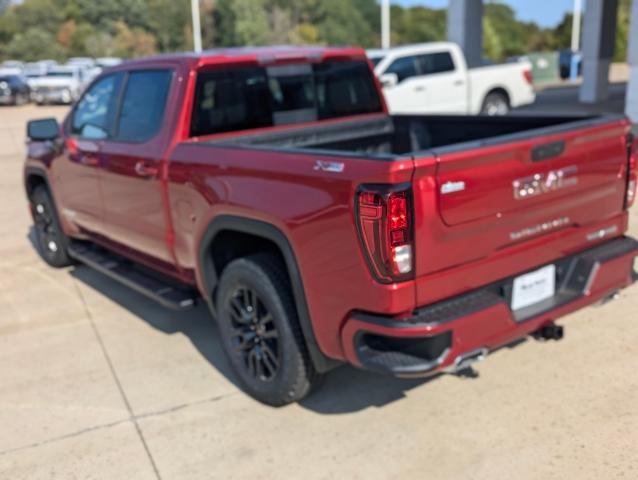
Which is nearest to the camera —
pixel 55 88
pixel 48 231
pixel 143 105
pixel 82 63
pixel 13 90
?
pixel 143 105

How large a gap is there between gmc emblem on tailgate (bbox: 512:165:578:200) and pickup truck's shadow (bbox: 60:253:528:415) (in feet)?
4.40

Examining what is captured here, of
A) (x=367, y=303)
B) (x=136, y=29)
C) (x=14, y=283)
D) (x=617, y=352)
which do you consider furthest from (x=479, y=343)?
(x=136, y=29)

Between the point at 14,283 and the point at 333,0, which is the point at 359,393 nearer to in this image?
the point at 14,283

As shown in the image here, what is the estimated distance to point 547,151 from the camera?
334 centimetres

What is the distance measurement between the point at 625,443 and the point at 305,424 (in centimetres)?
156

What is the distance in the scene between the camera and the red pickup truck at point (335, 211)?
299cm

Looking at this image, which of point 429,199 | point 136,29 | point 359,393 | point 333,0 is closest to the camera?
point 429,199

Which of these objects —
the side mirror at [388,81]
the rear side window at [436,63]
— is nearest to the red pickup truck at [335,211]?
the side mirror at [388,81]

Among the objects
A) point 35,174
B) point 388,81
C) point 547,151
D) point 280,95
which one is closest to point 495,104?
point 388,81

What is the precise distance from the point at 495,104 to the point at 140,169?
1226 cm

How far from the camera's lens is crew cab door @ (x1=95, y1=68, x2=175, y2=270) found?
4.46m

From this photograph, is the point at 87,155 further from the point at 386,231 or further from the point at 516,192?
the point at 516,192

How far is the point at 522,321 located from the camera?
132 inches

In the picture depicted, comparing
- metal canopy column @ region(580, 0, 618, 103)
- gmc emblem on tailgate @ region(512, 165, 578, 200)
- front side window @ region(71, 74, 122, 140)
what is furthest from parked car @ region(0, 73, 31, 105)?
gmc emblem on tailgate @ region(512, 165, 578, 200)
